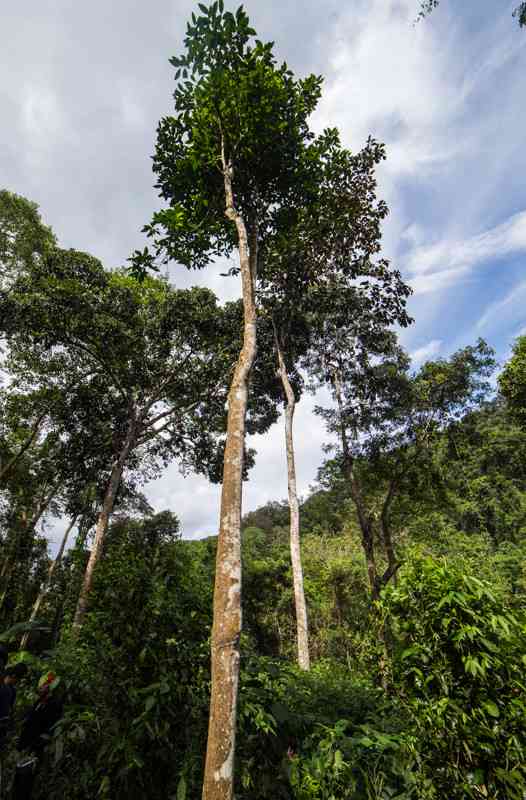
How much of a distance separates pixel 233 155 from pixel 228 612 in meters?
7.55

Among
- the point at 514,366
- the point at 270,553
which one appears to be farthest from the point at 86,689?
the point at 270,553

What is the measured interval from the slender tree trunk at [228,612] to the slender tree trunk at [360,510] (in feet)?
32.6

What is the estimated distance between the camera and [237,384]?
495 cm

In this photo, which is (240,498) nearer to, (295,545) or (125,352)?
(295,545)

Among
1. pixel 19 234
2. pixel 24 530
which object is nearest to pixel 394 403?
pixel 19 234

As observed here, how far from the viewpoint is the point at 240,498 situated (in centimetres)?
406

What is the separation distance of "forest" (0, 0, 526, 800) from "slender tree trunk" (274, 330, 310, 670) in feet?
0.27

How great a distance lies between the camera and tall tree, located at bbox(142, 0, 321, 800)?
5.84m

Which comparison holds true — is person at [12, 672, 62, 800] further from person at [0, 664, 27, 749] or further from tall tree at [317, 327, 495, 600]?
tall tree at [317, 327, 495, 600]

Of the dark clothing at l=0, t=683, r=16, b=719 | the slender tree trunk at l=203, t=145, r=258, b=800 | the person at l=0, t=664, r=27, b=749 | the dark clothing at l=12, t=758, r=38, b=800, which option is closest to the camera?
the slender tree trunk at l=203, t=145, r=258, b=800

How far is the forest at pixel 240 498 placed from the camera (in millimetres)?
2500

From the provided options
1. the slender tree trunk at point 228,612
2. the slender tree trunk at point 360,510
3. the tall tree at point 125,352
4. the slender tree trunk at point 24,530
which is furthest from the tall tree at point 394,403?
the slender tree trunk at point 24,530

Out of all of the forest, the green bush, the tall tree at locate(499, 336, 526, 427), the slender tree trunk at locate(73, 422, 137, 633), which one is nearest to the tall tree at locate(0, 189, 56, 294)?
the forest

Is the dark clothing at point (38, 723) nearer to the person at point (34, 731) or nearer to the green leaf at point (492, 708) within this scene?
the person at point (34, 731)
